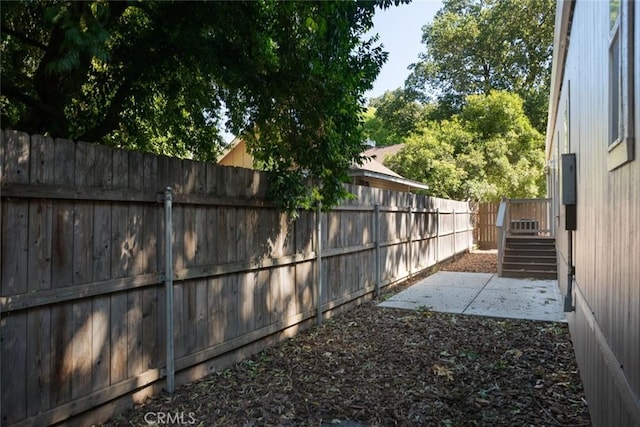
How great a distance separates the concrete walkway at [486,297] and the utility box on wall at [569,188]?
227 cm

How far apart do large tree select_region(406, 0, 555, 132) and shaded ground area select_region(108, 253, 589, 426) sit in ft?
87.4

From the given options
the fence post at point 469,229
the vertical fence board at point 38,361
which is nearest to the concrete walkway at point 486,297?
the vertical fence board at point 38,361

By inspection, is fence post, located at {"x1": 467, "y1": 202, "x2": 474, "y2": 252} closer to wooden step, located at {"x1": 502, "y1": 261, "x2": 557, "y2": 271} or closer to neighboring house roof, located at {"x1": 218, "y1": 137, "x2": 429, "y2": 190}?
neighboring house roof, located at {"x1": 218, "y1": 137, "x2": 429, "y2": 190}

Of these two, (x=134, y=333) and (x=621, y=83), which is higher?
(x=621, y=83)

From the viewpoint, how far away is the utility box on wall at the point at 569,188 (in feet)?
15.6

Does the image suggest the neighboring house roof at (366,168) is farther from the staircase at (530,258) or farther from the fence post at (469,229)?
the staircase at (530,258)

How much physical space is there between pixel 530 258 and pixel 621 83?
1031 centimetres

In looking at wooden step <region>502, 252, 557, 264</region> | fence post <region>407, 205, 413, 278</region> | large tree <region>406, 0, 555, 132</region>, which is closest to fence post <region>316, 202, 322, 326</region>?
fence post <region>407, 205, 413, 278</region>

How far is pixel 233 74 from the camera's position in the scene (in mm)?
4203

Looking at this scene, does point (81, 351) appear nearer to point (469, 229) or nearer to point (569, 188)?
point (569, 188)

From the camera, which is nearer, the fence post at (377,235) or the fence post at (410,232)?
the fence post at (377,235)

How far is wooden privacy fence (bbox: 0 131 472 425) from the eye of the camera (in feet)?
8.92

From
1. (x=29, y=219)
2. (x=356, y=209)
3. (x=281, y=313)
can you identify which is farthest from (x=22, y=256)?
(x=356, y=209)

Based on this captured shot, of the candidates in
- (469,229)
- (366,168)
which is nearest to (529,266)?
(366,168)
